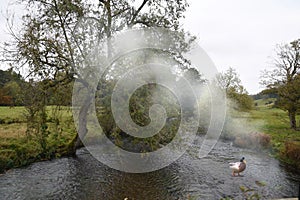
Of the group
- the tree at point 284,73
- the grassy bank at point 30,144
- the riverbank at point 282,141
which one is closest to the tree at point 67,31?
the grassy bank at point 30,144

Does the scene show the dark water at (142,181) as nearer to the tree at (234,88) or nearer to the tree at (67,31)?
the tree at (67,31)

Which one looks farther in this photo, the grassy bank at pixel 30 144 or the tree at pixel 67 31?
the grassy bank at pixel 30 144

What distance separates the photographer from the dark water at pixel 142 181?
796 centimetres

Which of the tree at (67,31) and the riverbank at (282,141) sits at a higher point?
the tree at (67,31)

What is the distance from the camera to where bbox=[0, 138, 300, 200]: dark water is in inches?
314

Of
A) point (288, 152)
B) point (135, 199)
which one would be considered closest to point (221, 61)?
point (288, 152)

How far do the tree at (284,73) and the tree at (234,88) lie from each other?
9.64 ft

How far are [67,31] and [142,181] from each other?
7.78m

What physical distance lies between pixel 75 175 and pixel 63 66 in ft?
16.6

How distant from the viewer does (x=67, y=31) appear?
36.2 ft

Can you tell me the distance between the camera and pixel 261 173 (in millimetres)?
10758

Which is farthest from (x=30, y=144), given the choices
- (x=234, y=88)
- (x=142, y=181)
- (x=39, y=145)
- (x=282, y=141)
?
(x=234, y=88)

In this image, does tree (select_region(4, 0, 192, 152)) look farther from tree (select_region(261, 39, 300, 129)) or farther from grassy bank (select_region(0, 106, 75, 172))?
tree (select_region(261, 39, 300, 129))

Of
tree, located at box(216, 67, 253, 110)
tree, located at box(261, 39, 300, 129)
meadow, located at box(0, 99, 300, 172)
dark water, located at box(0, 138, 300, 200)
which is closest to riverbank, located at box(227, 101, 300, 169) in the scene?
meadow, located at box(0, 99, 300, 172)
